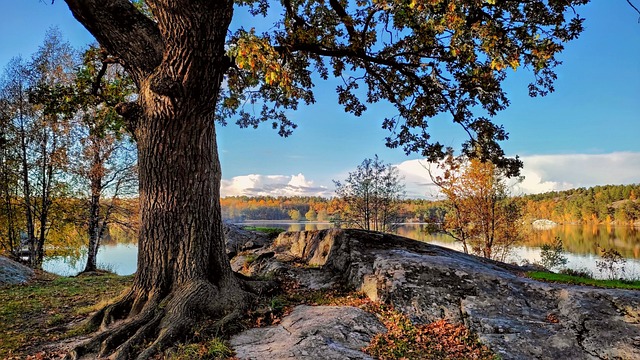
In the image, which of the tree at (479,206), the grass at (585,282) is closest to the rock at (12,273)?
the grass at (585,282)

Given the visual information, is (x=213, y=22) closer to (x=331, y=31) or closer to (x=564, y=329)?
(x=331, y=31)

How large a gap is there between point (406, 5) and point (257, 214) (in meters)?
84.8

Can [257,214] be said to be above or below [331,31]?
below

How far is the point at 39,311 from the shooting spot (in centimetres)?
787

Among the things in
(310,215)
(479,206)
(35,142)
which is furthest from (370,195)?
(310,215)

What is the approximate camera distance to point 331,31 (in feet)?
Result: 32.7

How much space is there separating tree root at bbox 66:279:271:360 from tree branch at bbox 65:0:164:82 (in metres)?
4.10

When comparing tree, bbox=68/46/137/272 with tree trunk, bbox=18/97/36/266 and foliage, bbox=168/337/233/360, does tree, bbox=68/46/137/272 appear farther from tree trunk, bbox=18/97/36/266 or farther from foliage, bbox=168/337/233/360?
foliage, bbox=168/337/233/360

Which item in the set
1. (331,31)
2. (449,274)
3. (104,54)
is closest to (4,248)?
(104,54)

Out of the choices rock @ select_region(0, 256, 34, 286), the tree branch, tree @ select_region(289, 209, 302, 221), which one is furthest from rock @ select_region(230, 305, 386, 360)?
tree @ select_region(289, 209, 302, 221)

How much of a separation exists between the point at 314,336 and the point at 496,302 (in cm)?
372

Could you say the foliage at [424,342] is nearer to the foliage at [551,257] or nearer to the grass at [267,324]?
the grass at [267,324]

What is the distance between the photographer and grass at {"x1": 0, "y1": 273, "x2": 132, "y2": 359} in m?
5.95

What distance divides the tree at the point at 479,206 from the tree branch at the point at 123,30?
20.1 meters
